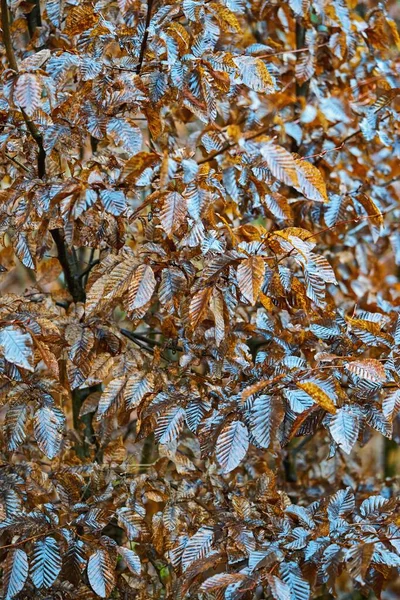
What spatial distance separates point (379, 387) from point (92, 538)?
60 centimetres

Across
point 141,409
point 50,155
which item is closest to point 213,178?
point 50,155

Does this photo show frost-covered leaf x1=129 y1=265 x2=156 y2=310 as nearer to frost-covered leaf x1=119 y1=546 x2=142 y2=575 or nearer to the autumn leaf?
the autumn leaf

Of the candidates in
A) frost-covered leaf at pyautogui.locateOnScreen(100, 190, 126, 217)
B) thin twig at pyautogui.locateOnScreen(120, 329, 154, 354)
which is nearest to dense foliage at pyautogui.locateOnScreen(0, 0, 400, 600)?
frost-covered leaf at pyautogui.locateOnScreen(100, 190, 126, 217)

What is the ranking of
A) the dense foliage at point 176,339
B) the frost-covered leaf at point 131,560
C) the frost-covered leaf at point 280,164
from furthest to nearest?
the frost-covered leaf at point 131,560
the dense foliage at point 176,339
the frost-covered leaf at point 280,164

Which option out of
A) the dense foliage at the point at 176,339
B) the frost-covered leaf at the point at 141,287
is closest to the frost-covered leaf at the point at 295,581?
the dense foliage at the point at 176,339

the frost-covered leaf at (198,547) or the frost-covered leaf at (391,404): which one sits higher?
the frost-covered leaf at (391,404)

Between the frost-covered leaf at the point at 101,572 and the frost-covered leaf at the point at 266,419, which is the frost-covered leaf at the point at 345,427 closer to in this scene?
the frost-covered leaf at the point at 266,419

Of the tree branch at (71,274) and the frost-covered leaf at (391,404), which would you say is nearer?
the frost-covered leaf at (391,404)

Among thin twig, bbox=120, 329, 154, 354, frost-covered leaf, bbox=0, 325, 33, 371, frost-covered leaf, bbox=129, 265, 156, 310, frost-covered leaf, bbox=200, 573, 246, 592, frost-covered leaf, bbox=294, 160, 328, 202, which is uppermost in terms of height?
frost-covered leaf, bbox=294, 160, 328, 202

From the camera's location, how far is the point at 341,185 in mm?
2104

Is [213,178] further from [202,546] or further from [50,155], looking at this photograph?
[202,546]

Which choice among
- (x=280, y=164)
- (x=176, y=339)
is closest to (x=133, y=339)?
(x=176, y=339)

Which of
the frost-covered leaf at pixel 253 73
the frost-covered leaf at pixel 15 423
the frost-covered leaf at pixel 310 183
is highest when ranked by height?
the frost-covered leaf at pixel 253 73

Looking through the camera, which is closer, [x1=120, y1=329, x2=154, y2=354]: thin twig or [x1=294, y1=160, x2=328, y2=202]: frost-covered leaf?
[x1=294, y1=160, x2=328, y2=202]: frost-covered leaf
